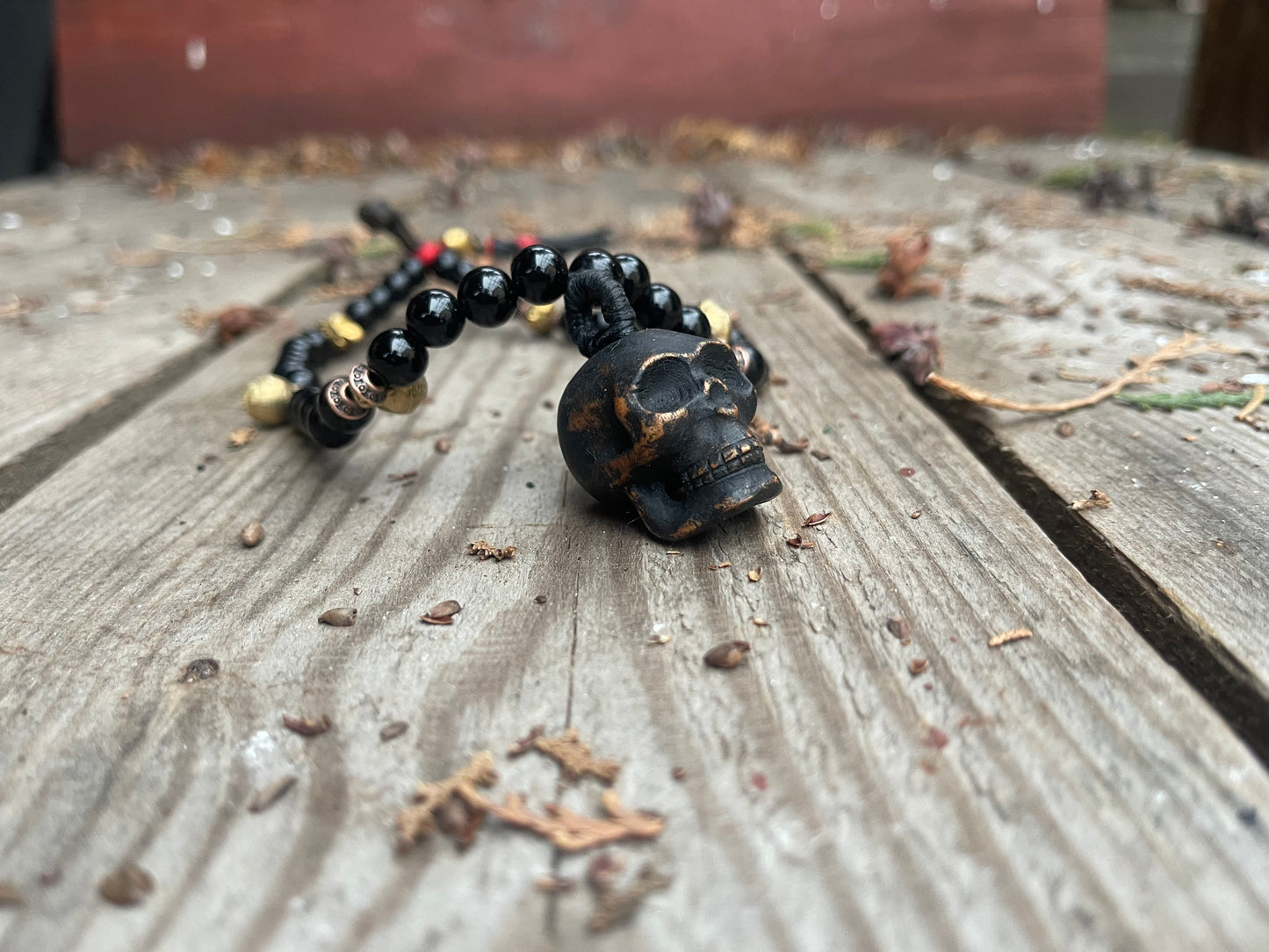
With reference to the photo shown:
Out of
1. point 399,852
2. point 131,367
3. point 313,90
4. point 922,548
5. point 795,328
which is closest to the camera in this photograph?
point 399,852

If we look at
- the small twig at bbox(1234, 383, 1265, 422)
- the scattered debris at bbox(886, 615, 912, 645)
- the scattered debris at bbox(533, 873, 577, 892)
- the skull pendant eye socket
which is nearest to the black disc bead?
the skull pendant eye socket

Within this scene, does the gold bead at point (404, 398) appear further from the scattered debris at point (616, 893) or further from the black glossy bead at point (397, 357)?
the scattered debris at point (616, 893)

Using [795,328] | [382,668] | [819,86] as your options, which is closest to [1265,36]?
[819,86]

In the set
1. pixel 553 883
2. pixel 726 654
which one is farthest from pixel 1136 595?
pixel 553 883

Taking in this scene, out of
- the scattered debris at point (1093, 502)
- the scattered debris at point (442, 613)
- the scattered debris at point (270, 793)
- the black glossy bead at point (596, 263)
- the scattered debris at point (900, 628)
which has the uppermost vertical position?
the black glossy bead at point (596, 263)

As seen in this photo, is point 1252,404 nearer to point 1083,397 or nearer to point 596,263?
point 1083,397

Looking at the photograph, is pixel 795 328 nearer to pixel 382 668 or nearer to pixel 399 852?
pixel 382 668

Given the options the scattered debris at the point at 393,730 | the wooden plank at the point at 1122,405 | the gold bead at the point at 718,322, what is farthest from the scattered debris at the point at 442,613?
the wooden plank at the point at 1122,405
